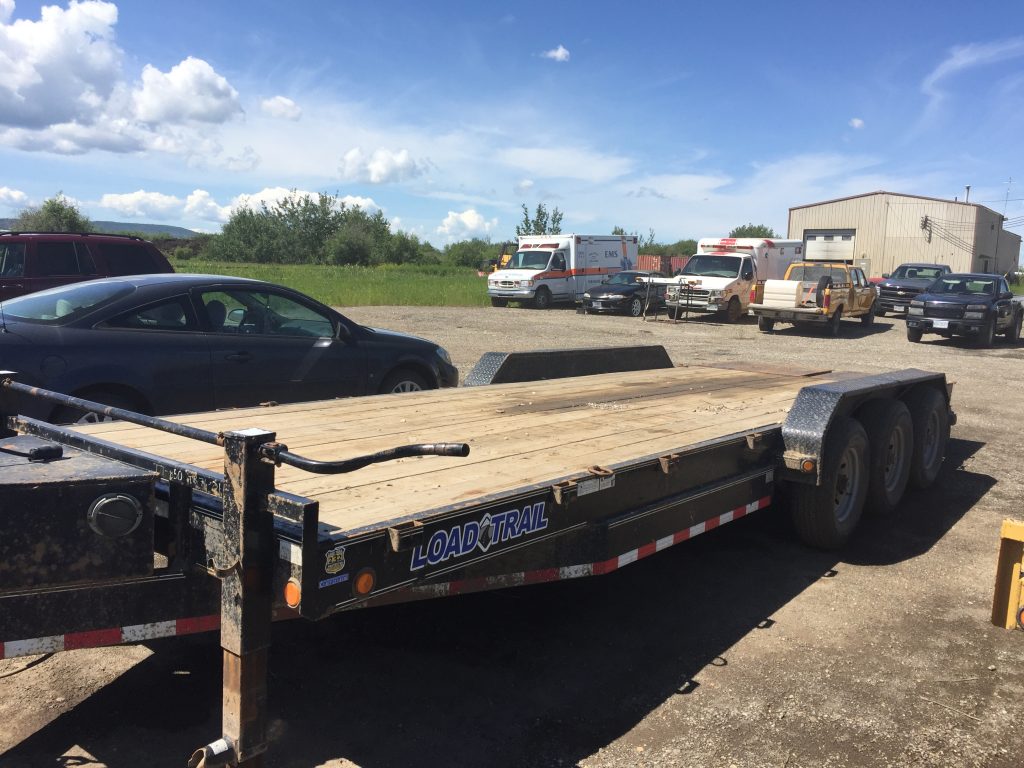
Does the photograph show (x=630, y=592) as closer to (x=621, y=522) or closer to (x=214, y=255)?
(x=621, y=522)

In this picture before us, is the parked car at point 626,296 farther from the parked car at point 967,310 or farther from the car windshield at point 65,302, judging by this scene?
the car windshield at point 65,302

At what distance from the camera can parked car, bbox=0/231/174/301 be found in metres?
A: 10.8

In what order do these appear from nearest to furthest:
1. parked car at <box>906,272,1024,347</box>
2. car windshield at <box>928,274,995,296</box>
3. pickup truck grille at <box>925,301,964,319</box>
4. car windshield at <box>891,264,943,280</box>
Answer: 1. parked car at <box>906,272,1024,347</box>
2. pickup truck grille at <box>925,301,964,319</box>
3. car windshield at <box>928,274,995,296</box>
4. car windshield at <box>891,264,943,280</box>

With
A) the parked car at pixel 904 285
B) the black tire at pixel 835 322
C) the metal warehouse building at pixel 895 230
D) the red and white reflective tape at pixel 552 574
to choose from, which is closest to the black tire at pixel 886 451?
the red and white reflective tape at pixel 552 574

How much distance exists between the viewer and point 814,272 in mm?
22500

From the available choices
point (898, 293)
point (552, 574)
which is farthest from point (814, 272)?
point (552, 574)

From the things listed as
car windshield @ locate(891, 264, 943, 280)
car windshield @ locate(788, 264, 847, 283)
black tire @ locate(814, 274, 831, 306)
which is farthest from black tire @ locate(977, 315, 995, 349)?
car windshield @ locate(891, 264, 943, 280)

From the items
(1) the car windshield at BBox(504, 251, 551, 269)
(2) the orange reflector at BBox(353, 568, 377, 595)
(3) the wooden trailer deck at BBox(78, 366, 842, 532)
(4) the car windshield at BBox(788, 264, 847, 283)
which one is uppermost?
(1) the car windshield at BBox(504, 251, 551, 269)

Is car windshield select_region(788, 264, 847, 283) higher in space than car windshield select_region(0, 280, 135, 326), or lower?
higher

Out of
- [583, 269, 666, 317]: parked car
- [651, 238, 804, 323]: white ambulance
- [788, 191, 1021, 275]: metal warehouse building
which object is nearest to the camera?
[651, 238, 804, 323]: white ambulance

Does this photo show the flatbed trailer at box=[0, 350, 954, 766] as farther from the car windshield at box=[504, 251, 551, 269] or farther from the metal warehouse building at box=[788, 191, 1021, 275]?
the metal warehouse building at box=[788, 191, 1021, 275]

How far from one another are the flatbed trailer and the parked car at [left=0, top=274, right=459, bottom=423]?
1.55 meters

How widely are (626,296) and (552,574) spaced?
76.8 feet

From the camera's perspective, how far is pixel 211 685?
3.47 meters
